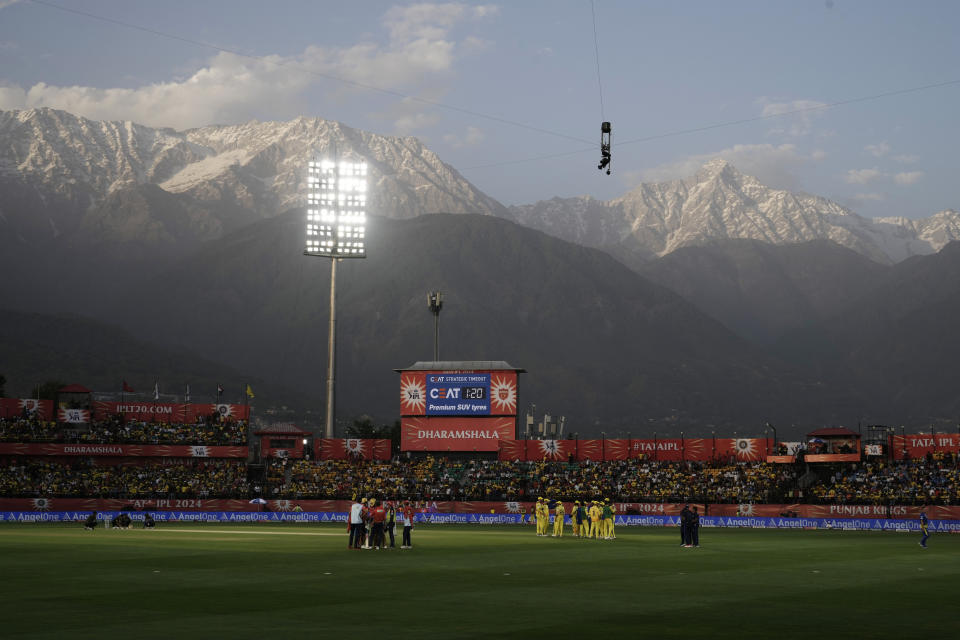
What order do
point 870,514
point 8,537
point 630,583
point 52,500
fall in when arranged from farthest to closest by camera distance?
point 52,500 < point 870,514 < point 8,537 < point 630,583

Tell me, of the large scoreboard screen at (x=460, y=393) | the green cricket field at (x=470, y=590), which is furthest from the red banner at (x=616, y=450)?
the green cricket field at (x=470, y=590)

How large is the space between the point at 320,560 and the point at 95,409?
72.3 m

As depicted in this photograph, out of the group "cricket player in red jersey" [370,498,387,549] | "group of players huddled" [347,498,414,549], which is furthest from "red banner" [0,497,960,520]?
"cricket player in red jersey" [370,498,387,549]

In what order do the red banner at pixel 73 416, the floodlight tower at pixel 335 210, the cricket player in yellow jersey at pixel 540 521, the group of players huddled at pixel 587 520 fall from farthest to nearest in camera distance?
1. the floodlight tower at pixel 335 210
2. the red banner at pixel 73 416
3. the cricket player in yellow jersey at pixel 540 521
4. the group of players huddled at pixel 587 520

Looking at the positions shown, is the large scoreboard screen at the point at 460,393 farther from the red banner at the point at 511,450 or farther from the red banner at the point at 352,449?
the red banner at the point at 352,449

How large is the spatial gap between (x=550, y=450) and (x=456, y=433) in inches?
320

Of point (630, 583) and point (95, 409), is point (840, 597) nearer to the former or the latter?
point (630, 583)

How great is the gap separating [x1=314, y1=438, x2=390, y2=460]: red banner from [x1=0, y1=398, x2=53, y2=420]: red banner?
80.2 ft

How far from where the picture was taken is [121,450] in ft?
313

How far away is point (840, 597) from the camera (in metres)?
26.0

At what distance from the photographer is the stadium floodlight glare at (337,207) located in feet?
334

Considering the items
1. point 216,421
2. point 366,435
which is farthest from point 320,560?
point 366,435

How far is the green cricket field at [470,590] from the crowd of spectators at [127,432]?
165ft

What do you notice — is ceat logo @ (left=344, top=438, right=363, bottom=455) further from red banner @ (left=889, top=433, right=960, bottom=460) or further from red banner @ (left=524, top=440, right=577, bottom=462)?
red banner @ (left=889, top=433, right=960, bottom=460)
